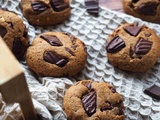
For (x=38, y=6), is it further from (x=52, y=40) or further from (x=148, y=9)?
(x=148, y=9)

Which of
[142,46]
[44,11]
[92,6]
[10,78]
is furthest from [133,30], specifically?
[10,78]

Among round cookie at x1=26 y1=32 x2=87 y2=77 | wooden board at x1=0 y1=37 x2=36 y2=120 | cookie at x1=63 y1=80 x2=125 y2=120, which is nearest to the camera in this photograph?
wooden board at x1=0 y1=37 x2=36 y2=120

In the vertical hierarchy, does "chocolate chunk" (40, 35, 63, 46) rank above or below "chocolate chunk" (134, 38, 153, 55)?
above

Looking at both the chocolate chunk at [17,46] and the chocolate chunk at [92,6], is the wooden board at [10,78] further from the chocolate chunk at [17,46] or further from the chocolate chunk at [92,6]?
the chocolate chunk at [92,6]

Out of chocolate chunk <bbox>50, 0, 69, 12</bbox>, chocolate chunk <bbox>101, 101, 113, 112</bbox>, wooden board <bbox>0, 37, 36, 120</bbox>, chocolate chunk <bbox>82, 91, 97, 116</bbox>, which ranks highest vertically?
wooden board <bbox>0, 37, 36, 120</bbox>

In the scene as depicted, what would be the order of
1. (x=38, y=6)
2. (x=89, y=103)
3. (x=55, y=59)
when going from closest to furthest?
(x=89, y=103) → (x=55, y=59) → (x=38, y=6)

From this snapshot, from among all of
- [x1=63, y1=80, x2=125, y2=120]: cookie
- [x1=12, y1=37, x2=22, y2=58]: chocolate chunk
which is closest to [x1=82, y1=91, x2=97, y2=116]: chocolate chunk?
[x1=63, y1=80, x2=125, y2=120]: cookie

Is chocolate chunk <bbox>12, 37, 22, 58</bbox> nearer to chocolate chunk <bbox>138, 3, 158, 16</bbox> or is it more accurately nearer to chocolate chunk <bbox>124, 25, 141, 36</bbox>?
chocolate chunk <bbox>124, 25, 141, 36</bbox>

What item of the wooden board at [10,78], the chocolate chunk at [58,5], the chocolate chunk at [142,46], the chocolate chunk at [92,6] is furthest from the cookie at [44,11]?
the wooden board at [10,78]
